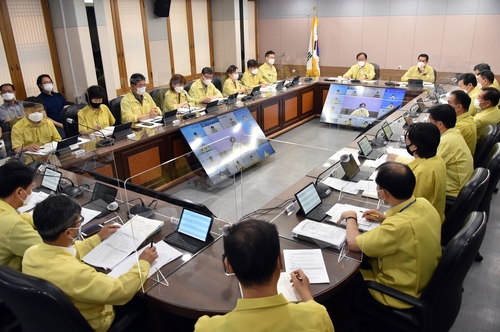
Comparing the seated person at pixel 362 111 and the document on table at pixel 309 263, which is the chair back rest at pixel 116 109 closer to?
the document on table at pixel 309 263

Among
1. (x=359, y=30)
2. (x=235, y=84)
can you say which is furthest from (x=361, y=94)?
(x=359, y=30)

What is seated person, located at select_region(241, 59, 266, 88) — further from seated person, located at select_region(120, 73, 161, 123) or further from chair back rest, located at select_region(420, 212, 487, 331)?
chair back rest, located at select_region(420, 212, 487, 331)

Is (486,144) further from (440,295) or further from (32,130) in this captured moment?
(32,130)

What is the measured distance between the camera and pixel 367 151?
3354 millimetres

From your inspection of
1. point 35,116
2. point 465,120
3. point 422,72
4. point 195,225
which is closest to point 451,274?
point 195,225

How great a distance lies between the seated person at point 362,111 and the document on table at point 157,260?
4794mm

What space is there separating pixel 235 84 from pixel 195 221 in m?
4.23

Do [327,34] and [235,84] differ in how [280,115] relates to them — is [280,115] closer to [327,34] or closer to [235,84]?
[235,84]

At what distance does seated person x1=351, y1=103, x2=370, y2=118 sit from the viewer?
609cm

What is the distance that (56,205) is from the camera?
A: 1.56 meters

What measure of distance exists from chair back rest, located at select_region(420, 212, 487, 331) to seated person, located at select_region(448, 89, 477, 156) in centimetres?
→ 186

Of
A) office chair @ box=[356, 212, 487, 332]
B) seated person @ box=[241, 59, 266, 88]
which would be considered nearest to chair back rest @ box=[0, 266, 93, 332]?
office chair @ box=[356, 212, 487, 332]

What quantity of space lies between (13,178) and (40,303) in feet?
2.86

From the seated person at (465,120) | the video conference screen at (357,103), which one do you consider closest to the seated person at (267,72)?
the video conference screen at (357,103)
